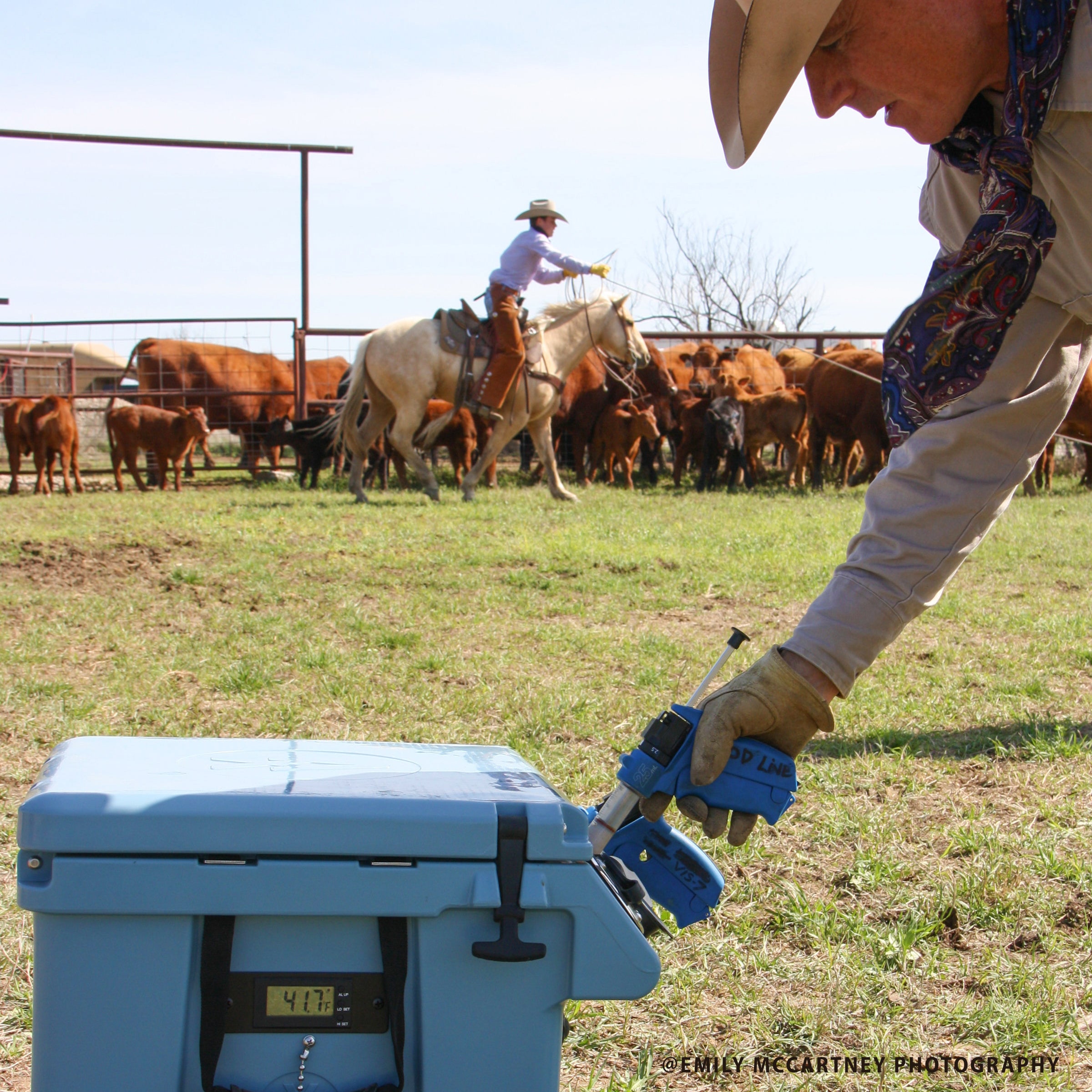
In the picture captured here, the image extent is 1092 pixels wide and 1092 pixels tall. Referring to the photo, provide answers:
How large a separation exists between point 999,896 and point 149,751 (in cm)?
190

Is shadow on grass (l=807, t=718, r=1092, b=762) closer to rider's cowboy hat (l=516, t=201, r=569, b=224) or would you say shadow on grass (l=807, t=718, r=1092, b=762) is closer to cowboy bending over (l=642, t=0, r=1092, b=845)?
cowboy bending over (l=642, t=0, r=1092, b=845)

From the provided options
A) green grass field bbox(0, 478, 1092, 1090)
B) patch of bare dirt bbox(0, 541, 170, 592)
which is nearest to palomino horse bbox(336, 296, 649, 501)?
green grass field bbox(0, 478, 1092, 1090)

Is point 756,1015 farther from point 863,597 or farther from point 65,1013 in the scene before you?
point 65,1013

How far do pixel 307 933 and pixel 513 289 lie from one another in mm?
11060

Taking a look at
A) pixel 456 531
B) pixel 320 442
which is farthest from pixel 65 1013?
pixel 320 442

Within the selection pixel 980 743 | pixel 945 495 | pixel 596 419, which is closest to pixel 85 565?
pixel 980 743

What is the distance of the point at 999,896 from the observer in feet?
8.39

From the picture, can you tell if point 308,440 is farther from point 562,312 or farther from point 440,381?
point 562,312

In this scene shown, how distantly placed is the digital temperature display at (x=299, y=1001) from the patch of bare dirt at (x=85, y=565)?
529 cm

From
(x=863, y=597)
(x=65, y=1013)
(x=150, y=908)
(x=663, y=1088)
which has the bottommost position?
(x=663, y=1088)

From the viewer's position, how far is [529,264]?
11.9 meters

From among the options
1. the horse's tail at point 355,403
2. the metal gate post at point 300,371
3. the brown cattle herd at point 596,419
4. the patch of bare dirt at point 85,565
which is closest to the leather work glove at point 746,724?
the patch of bare dirt at point 85,565

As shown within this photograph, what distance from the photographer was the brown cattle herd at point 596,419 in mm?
14578

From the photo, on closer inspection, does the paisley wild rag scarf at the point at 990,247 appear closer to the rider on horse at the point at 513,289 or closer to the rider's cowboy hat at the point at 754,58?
the rider's cowboy hat at the point at 754,58
